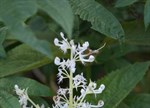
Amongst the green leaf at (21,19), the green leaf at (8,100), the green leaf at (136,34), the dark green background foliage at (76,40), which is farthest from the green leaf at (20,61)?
the green leaf at (21,19)

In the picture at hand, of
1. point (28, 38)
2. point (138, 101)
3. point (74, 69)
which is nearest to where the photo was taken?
point (28, 38)

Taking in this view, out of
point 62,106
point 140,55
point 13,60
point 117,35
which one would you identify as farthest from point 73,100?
point 140,55

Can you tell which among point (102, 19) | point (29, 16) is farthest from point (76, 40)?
point (29, 16)

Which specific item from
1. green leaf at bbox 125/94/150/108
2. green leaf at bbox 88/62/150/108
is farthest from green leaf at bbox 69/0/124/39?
green leaf at bbox 125/94/150/108

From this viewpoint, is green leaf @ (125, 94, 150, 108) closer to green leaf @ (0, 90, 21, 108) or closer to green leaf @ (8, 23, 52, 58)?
green leaf @ (0, 90, 21, 108)

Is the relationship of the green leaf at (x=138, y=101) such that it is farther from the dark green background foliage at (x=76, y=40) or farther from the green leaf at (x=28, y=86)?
the green leaf at (x=28, y=86)

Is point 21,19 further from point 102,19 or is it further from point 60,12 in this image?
point 102,19
